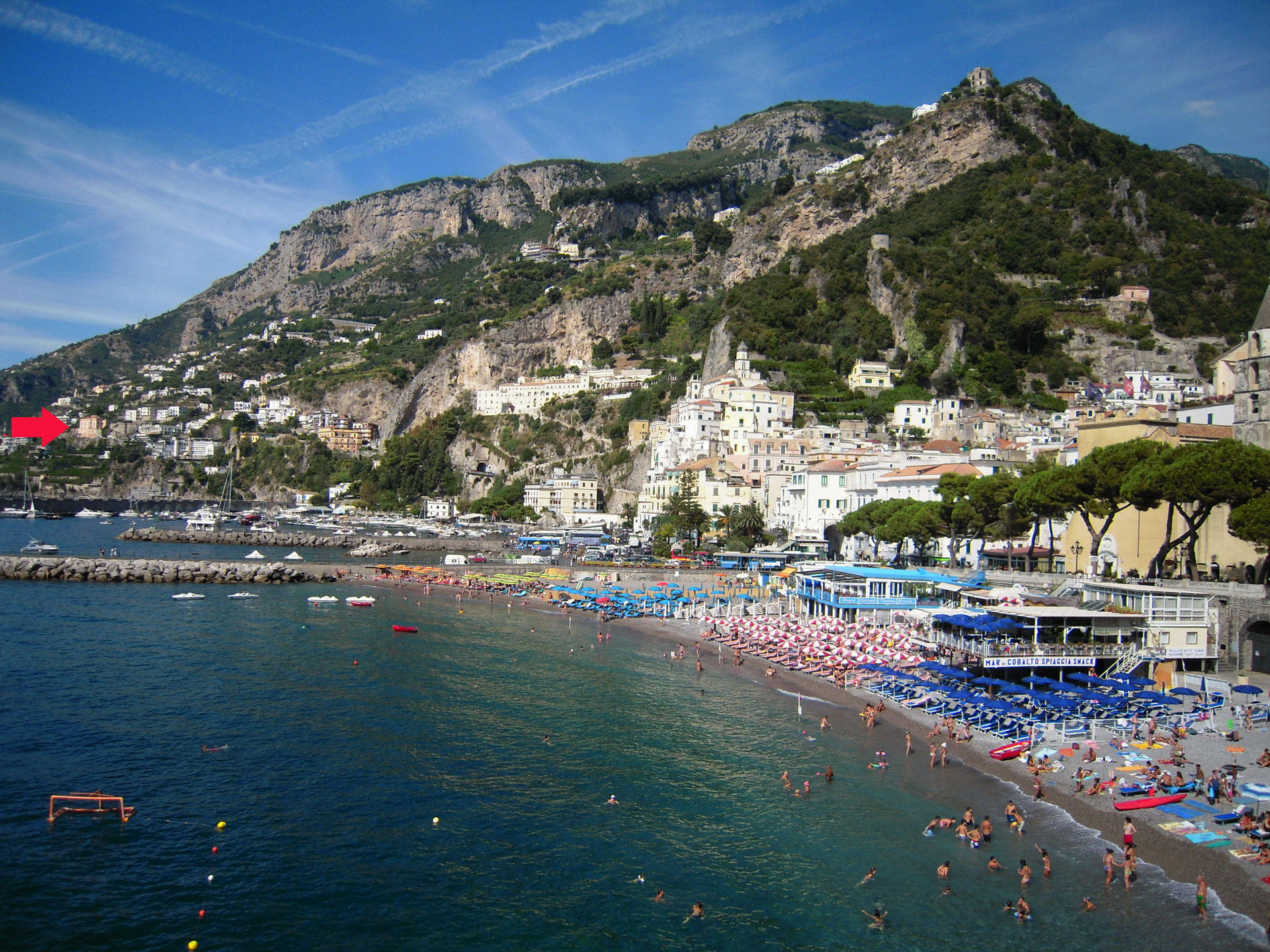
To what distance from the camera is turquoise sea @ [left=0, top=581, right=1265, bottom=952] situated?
14.5 metres

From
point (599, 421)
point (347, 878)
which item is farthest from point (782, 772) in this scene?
point (599, 421)

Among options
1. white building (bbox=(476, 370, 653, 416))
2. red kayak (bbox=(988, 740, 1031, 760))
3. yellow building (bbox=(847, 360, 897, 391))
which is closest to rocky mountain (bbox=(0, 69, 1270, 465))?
yellow building (bbox=(847, 360, 897, 391))

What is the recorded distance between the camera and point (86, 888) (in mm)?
15445

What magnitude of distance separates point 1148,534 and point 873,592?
1152 cm

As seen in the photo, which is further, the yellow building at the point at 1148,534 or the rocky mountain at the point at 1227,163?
the rocky mountain at the point at 1227,163

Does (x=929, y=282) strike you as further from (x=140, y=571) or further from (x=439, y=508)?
(x=140, y=571)

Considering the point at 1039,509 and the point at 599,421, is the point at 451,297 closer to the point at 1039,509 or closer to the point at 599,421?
the point at 599,421

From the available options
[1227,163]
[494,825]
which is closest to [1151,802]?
[494,825]

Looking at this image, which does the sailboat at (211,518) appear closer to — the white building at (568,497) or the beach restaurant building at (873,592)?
the white building at (568,497)

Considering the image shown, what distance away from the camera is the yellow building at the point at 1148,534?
32.0m

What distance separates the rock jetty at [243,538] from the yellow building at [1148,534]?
6600 cm

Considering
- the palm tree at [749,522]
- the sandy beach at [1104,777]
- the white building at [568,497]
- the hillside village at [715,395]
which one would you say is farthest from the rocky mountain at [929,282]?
the sandy beach at [1104,777]

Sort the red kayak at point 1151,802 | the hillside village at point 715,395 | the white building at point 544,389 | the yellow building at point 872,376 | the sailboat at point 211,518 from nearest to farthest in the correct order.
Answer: the red kayak at point 1151,802 → the hillside village at point 715,395 → the yellow building at point 872,376 → the sailboat at point 211,518 → the white building at point 544,389

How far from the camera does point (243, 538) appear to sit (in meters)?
81.0
